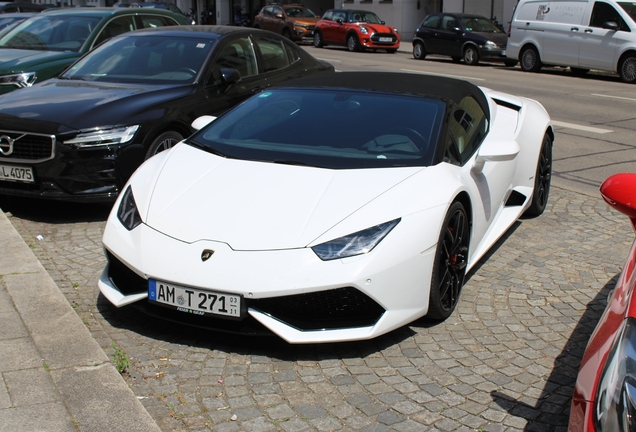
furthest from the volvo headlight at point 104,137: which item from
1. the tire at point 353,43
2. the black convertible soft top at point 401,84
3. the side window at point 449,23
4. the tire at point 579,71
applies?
the tire at point 353,43

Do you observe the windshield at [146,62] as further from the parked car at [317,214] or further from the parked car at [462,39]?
the parked car at [462,39]

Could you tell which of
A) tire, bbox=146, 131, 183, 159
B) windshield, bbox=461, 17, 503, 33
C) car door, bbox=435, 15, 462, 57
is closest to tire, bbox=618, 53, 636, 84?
windshield, bbox=461, 17, 503, 33

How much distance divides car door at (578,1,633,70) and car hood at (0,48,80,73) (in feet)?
43.9

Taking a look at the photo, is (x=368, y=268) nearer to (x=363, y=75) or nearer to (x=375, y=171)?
(x=375, y=171)

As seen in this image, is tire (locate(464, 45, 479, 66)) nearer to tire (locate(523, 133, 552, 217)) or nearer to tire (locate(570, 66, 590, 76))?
tire (locate(570, 66, 590, 76))

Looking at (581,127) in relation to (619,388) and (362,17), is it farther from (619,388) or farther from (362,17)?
(362,17)

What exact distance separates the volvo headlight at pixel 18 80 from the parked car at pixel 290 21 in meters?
25.0

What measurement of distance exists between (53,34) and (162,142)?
4623mm

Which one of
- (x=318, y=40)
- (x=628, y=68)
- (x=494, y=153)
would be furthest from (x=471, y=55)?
(x=494, y=153)

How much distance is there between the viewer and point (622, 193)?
9.86 ft

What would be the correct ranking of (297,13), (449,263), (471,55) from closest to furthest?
(449,263), (471,55), (297,13)

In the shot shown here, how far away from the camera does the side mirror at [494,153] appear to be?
475 cm

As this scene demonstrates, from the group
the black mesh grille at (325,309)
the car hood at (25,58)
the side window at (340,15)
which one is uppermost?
the car hood at (25,58)

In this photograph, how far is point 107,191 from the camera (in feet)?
20.2
